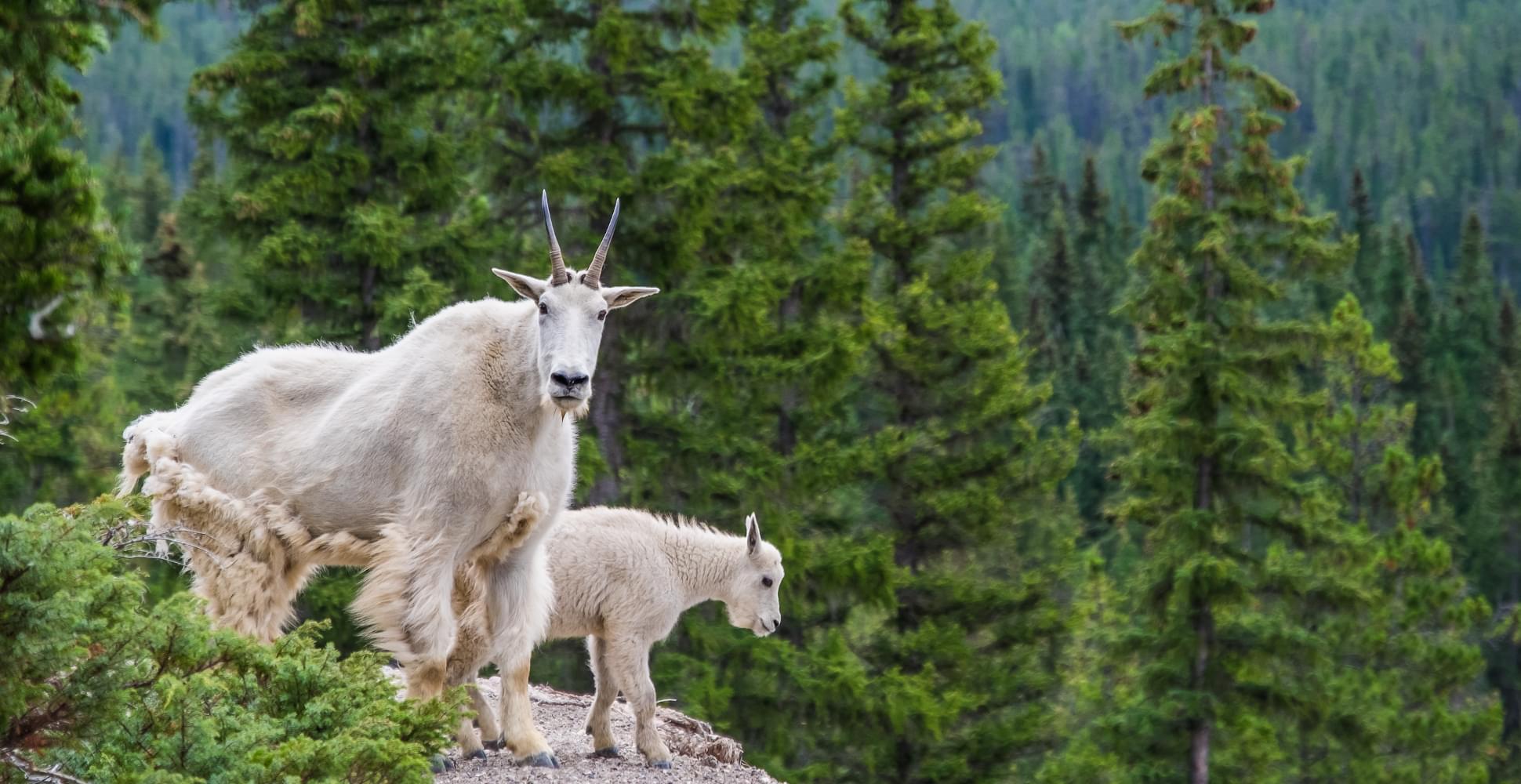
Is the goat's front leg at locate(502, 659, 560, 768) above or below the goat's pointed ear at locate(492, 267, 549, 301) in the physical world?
below

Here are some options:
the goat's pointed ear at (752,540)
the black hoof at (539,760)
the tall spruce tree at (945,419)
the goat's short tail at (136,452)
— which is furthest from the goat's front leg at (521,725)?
the tall spruce tree at (945,419)

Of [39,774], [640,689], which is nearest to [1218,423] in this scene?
[640,689]

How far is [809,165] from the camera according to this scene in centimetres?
2609

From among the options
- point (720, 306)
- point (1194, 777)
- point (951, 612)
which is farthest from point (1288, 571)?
point (720, 306)

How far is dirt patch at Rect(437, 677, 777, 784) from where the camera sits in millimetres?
8414

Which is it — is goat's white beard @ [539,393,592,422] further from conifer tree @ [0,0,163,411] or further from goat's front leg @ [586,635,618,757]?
conifer tree @ [0,0,163,411]

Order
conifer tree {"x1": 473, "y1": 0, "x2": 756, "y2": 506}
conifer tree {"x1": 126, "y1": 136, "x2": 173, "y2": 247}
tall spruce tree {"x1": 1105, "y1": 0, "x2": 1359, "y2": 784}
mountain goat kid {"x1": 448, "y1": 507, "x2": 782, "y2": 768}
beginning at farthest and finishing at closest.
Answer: conifer tree {"x1": 126, "y1": 136, "x2": 173, "y2": 247}, tall spruce tree {"x1": 1105, "y1": 0, "x2": 1359, "y2": 784}, conifer tree {"x1": 473, "y1": 0, "x2": 756, "y2": 506}, mountain goat kid {"x1": 448, "y1": 507, "x2": 782, "y2": 768}

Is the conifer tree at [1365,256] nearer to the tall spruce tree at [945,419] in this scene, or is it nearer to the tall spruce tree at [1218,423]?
the tall spruce tree at [945,419]

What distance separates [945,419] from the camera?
81.8 feet

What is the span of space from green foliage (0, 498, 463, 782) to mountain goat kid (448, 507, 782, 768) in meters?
2.02

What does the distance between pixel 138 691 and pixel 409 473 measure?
2519 millimetres

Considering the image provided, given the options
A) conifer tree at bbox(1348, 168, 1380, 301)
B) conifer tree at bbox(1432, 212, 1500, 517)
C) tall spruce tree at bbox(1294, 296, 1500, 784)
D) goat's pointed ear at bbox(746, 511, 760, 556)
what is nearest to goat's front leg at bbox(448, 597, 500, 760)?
goat's pointed ear at bbox(746, 511, 760, 556)

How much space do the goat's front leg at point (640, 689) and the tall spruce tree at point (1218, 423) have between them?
14194 millimetres

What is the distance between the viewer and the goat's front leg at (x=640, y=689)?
30.5 ft
